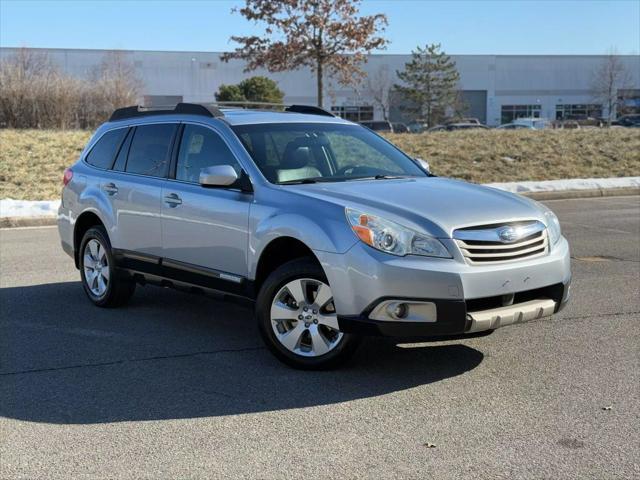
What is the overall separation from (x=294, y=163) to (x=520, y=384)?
2348 mm

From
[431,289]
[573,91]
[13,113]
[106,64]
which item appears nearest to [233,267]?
[431,289]

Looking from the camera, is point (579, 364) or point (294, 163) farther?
point (294, 163)

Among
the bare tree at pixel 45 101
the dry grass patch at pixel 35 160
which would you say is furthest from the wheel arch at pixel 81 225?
the bare tree at pixel 45 101

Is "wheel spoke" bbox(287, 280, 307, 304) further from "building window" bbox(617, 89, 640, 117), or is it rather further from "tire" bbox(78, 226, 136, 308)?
"building window" bbox(617, 89, 640, 117)

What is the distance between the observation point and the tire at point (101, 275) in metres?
7.15

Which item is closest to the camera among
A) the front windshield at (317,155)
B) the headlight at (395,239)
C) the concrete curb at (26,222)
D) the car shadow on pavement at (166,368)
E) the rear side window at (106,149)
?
the car shadow on pavement at (166,368)

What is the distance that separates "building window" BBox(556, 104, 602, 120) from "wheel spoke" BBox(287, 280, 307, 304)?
79.8 m

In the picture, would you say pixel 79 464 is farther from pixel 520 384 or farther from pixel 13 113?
pixel 13 113

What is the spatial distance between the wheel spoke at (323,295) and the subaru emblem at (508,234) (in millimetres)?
1164

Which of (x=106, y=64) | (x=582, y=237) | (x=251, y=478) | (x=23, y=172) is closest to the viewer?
(x=251, y=478)

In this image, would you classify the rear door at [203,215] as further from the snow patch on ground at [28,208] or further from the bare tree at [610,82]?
the bare tree at [610,82]

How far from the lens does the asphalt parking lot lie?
3.83 meters

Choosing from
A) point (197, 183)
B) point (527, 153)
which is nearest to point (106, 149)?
point (197, 183)

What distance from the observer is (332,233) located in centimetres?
498
